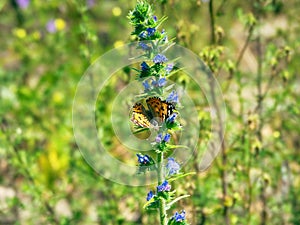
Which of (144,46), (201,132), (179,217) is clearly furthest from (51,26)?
(179,217)

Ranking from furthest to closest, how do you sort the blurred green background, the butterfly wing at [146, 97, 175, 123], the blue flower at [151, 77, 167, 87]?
1. the blurred green background
2. the blue flower at [151, 77, 167, 87]
3. the butterfly wing at [146, 97, 175, 123]

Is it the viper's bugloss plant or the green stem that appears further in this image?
the green stem

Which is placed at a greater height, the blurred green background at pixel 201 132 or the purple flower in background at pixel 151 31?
the blurred green background at pixel 201 132

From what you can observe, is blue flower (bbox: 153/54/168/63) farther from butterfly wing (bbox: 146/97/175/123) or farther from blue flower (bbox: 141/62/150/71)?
butterfly wing (bbox: 146/97/175/123)

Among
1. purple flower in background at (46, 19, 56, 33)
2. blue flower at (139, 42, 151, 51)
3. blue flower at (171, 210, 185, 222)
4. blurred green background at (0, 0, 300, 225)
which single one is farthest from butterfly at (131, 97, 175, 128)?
purple flower in background at (46, 19, 56, 33)

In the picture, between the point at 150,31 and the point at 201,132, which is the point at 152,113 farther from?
the point at 201,132

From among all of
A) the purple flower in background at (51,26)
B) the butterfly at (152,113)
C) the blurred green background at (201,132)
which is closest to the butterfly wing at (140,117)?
the butterfly at (152,113)

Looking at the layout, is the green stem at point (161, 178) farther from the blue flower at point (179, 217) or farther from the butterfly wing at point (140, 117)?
the butterfly wing at point (140, 117)

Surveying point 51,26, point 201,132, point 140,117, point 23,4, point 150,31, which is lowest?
point 140,117
